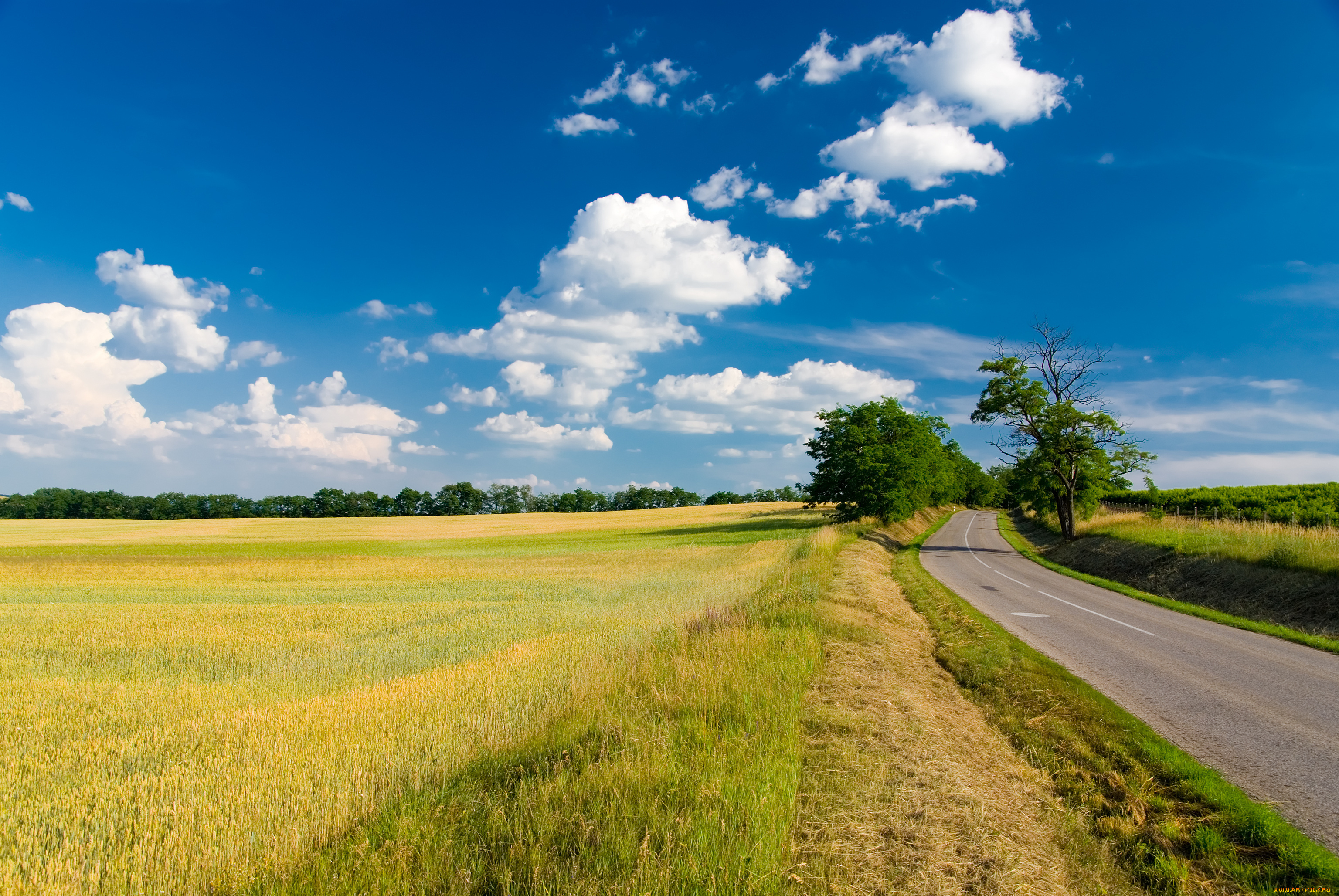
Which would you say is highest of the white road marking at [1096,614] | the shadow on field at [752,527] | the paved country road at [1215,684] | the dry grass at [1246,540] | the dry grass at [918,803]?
the dry grass at [1246,540]

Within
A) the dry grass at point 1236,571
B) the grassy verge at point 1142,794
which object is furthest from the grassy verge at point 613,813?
the dry grass at point 1236,571

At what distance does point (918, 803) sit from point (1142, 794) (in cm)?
253

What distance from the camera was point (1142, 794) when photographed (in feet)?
20.0

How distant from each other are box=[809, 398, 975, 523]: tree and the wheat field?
22233 millimetres

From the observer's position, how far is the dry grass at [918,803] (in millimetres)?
4520

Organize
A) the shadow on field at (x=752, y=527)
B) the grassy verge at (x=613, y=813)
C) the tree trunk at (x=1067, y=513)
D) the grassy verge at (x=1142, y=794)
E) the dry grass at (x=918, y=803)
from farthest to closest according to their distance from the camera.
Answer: the shadow on field at (x=752, y=527), the tree trunk at (x=1067, y=513), the grassy verge at (x=1142, y=794), the dry grass at (x=918, y=803), the grassy verge at (x=613, y=813)

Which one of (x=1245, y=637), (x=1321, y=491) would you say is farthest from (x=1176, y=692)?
(x=1321, y=491)

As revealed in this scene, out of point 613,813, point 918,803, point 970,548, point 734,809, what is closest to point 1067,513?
point 970,548

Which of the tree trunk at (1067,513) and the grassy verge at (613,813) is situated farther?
the tree trunk at (1067,513)

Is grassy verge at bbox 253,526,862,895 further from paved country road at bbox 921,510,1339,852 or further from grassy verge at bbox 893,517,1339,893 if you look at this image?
paved country road at bbox 921,510,1339,852

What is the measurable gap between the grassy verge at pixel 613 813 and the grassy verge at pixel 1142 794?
2.79 m

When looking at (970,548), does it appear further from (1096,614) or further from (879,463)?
(1096,614)

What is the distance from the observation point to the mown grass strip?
13.2 meters

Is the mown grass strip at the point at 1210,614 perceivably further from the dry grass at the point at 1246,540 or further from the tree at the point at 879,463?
the tree at the point at 879,463
